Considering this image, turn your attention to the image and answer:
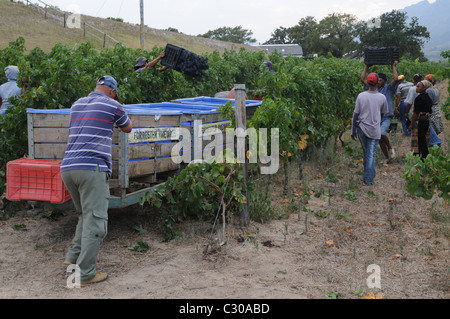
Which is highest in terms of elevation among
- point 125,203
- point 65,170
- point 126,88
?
point 126,88

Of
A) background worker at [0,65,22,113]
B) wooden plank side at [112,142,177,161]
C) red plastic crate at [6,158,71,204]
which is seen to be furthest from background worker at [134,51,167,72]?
red plastic crate at [6,158,71,204]

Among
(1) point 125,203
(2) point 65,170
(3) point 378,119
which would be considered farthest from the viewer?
(3) point 378,119

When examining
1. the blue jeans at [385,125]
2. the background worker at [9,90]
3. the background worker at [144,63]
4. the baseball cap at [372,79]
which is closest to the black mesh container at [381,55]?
the blue jeans at [385,125]

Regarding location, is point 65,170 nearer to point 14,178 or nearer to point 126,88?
point 14,178

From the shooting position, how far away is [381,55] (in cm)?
960

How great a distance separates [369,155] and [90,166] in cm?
537

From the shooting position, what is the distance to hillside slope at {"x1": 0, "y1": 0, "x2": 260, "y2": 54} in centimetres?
3746

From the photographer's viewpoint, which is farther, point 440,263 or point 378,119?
point 378,119

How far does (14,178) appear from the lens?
4691 mm

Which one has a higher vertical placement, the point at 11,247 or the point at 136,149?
the point at 136,149

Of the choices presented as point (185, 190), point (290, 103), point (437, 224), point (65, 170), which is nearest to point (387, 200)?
point (437, 224)

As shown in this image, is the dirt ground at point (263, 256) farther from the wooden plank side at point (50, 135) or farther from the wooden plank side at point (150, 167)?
the wooden plank side at point (50, 135)

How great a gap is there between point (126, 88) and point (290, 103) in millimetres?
2884

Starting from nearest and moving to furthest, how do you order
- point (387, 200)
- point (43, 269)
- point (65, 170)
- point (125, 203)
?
point (65, 170) < point (43, 269) < point (125, 203) < point (387, 200)
